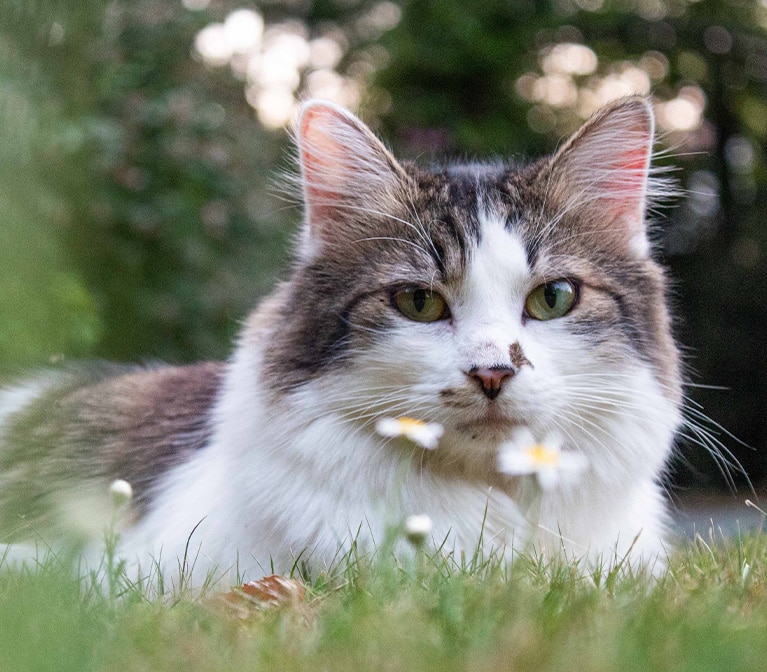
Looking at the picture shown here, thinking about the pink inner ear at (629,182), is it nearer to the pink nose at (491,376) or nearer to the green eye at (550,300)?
the green eye at (550,300)

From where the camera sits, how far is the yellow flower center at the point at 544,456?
1660 mm

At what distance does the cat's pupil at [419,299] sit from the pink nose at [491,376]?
31cm

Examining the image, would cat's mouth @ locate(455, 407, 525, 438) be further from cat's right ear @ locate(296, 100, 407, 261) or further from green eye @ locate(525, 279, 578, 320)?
cat's right ear @ locate(296, 100, 407, 261)

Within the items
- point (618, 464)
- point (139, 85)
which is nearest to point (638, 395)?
point (618, 464)

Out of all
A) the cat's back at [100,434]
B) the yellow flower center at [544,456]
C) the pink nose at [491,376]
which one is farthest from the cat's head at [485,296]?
the cat's back at [100,434]

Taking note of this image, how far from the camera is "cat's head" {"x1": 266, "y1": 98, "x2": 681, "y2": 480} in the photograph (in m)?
2.16

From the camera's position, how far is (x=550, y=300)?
2334 mm

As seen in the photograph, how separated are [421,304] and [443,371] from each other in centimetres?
26

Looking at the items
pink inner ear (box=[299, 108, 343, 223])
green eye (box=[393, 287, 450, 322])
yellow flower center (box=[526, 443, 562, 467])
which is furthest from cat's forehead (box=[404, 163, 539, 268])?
yellow flower center (box=[526, 443, 562, 467])

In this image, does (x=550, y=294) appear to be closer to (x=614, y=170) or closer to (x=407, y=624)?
(x=614, y=170)

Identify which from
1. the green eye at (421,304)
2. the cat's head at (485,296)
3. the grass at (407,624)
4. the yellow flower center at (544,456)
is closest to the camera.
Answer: the grass at (407,624)

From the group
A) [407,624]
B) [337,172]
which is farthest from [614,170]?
[407,624]

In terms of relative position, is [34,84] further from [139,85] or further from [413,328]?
[139,85]

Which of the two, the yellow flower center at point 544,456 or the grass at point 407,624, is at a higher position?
the yellow flower center at point 544,456
